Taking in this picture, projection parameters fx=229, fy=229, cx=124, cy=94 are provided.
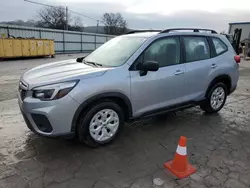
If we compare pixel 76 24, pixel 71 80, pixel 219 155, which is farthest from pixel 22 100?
pixel 76 24

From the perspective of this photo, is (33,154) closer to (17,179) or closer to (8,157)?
(8,157)

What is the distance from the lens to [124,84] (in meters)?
3.34

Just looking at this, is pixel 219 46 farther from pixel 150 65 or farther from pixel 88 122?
pixel 88 122

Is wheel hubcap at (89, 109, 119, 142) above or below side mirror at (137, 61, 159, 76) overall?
below

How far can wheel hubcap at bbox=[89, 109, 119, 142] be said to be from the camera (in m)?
3.26

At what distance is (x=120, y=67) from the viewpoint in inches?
133

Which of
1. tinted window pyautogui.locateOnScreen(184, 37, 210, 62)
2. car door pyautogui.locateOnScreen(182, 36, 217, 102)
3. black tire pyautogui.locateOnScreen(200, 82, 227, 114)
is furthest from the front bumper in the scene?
black tire pyautogui.locateOnScreen(200, 82, 227, 114)

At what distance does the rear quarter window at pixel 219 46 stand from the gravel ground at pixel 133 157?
1.43 m

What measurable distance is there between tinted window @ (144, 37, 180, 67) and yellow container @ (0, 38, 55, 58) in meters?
15.9

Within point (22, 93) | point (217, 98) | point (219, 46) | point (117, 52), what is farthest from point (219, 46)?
point (22, 93)

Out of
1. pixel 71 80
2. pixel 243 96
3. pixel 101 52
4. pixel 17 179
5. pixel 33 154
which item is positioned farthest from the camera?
pixel 243 96

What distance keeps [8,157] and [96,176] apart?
51.2 inches

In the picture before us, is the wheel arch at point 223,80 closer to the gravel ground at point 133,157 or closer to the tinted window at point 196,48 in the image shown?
the tinted window at point 196,48

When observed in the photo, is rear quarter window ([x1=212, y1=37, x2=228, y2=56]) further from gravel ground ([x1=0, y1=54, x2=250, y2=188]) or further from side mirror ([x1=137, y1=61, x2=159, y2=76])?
side mirror ([x1=137, y1=61, x2=159, y2=76])
